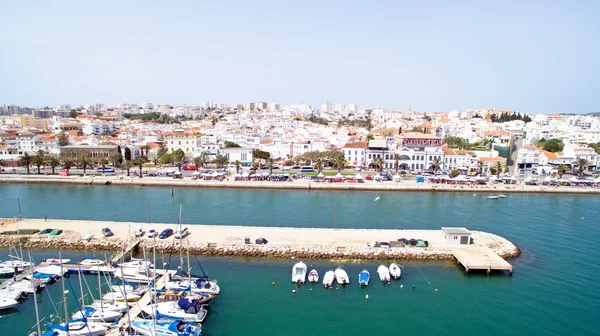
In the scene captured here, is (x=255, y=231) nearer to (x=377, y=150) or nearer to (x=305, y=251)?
(x=305, y=251)

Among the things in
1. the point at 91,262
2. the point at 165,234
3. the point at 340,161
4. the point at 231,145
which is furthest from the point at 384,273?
the point at 231,145

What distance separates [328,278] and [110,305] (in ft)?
25.6

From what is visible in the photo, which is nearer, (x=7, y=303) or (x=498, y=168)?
(x=7, y=303)

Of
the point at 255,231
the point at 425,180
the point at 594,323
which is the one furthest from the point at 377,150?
the point at 594,323

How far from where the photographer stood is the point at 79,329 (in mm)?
10945

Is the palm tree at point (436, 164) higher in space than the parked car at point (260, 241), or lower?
higher

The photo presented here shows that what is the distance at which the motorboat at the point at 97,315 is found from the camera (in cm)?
1162

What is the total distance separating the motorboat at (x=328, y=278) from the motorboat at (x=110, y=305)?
713 cm

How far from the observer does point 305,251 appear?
1695 cm

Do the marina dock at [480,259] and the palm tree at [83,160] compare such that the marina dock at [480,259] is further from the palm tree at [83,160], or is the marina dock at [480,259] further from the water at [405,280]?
the palm tree at [83,160]

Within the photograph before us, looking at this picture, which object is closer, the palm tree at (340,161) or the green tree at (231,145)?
the palm tree at (340,161)

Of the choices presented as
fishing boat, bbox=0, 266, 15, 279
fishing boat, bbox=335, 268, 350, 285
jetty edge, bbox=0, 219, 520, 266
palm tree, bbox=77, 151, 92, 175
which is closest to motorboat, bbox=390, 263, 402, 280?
jetty edge, bbox=0, 219, 520, 266

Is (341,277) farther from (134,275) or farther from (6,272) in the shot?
(6,272)

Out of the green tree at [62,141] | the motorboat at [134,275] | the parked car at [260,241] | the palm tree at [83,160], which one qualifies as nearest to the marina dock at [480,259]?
the parked car at [260,241]
